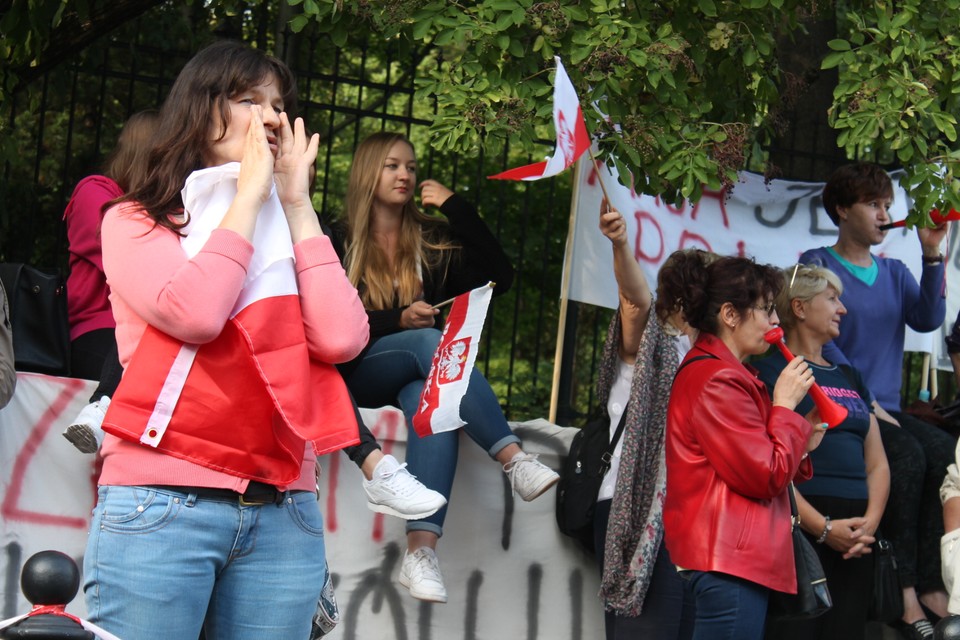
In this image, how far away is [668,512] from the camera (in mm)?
4605

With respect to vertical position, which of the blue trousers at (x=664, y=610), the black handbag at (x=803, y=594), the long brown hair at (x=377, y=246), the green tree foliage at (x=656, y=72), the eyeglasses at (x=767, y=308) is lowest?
the blue trousers at (x=664, y=610)

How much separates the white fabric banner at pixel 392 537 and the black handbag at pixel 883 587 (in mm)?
1157

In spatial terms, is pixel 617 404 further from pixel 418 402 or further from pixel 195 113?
pixel 195 113

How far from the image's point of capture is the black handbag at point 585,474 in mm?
5215

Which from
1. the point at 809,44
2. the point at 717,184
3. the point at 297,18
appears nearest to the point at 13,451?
the point at 297,18

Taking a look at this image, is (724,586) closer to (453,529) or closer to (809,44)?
(453,529)

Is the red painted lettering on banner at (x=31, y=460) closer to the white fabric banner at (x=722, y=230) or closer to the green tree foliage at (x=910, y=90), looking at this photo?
the white fabric banner at (x=722, y=230)

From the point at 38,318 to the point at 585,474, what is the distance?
2.19m

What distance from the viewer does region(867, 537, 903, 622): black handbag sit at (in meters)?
5.54

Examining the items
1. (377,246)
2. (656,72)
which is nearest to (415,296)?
(377,246)

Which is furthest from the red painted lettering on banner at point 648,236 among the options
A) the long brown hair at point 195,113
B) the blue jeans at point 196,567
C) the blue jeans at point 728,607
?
the blue jeans at point 196,567

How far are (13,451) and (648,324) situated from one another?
2447 mm

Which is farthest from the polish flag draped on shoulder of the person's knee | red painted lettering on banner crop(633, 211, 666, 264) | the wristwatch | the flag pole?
red painted lettering on banner crop(633, 211, 666, 264)

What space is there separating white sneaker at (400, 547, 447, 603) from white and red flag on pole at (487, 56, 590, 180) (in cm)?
147
